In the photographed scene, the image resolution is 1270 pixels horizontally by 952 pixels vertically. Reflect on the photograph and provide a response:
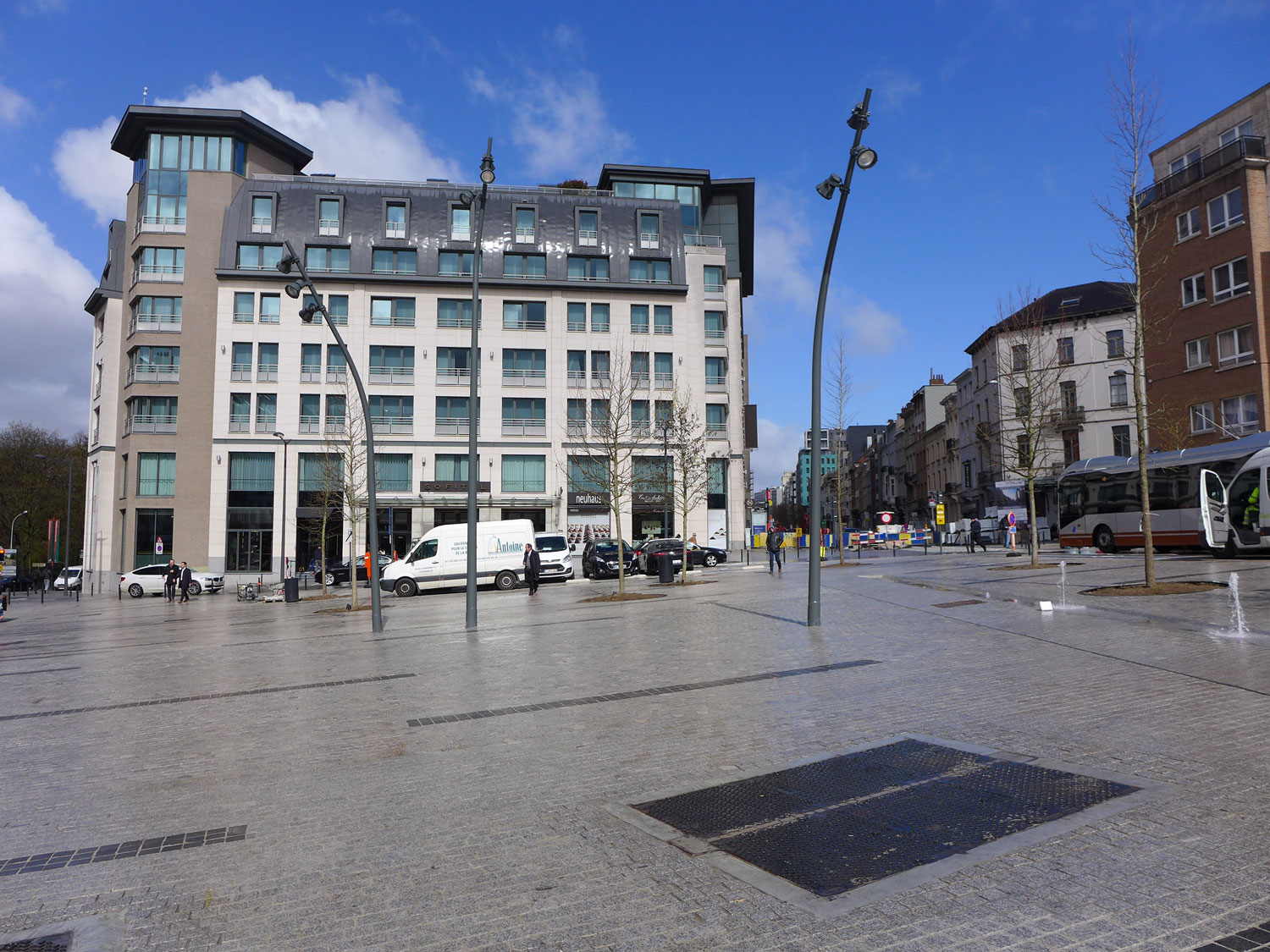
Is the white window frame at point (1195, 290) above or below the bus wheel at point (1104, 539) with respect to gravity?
above

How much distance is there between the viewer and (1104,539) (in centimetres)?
3177

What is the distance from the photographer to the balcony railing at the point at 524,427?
5247 centimetres

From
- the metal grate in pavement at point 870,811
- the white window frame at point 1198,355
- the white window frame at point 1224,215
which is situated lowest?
the metal grate in pavement at point 870,811

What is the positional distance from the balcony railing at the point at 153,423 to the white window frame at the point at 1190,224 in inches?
2090

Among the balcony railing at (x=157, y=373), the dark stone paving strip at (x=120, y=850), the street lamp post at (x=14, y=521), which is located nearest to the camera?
the dark stone paving strip at (x=120, y=850)

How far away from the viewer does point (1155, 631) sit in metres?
11.3

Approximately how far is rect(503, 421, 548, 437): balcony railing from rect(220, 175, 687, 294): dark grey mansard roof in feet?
28.6

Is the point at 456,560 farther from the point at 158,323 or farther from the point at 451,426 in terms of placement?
the point at 158,323

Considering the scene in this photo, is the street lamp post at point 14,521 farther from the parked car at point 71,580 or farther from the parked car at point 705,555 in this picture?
the parked car at point 705,555

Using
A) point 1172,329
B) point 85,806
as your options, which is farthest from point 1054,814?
point 1172,329

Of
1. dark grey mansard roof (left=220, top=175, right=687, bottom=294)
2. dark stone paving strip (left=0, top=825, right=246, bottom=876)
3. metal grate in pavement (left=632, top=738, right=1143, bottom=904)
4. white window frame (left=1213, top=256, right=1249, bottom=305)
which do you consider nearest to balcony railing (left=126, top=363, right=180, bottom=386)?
dark grey mansard roof (left=220, top=175, right=687, bottom=294)

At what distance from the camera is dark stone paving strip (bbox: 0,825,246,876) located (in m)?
4.36

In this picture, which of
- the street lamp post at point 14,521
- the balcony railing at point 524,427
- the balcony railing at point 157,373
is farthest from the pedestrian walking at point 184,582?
the street lamp post at point 14,521

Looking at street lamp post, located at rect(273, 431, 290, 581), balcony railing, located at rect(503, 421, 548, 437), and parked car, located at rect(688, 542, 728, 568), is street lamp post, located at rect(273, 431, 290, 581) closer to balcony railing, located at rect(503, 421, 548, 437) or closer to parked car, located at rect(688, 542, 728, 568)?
balcony railing, located at rect(503, 421, 548, 437)
